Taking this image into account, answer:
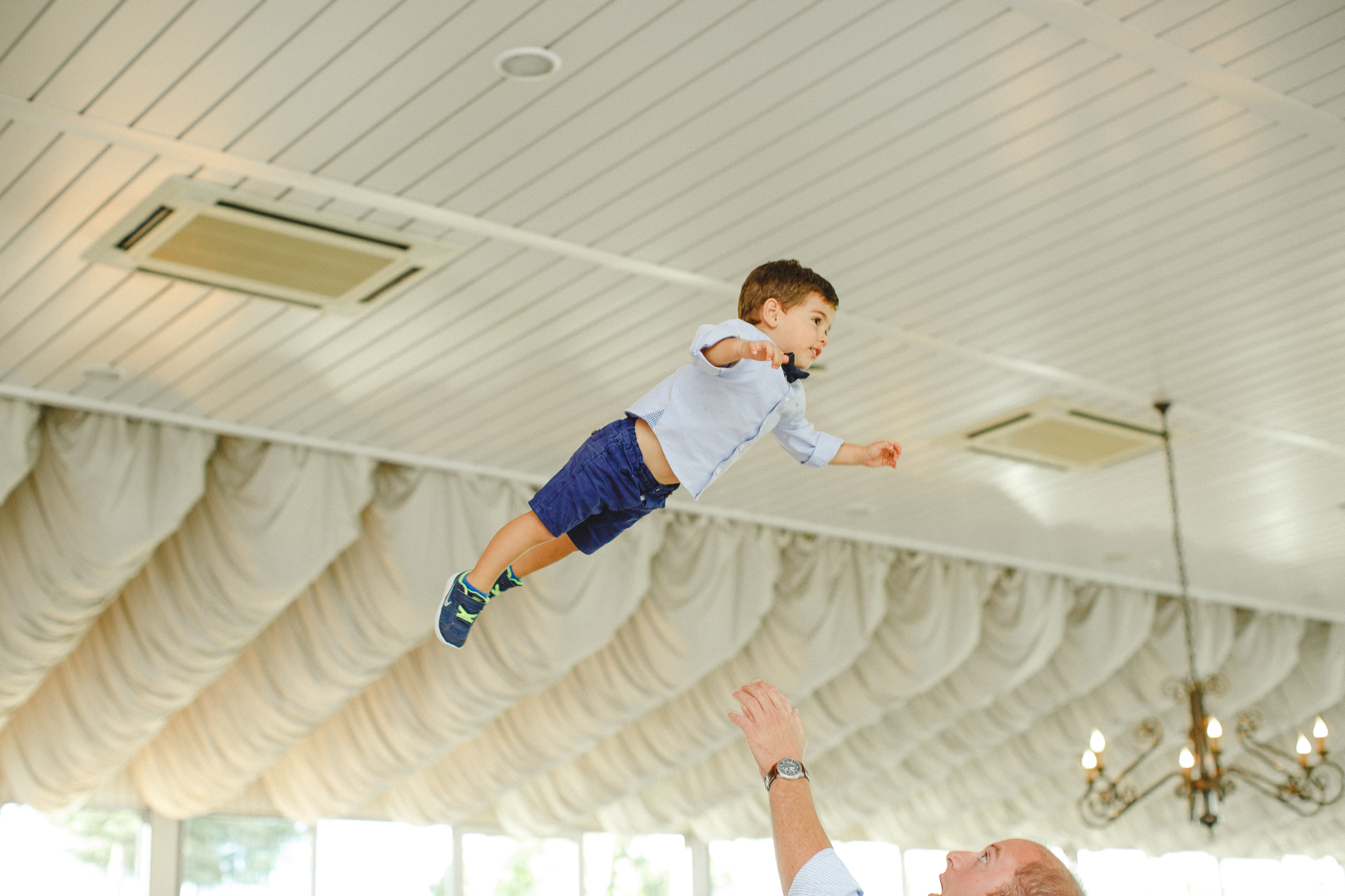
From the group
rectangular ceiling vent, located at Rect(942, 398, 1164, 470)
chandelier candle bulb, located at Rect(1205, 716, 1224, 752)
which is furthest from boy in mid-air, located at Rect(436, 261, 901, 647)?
chandelier candle bulb, located at Rect(1205, 716, 1224, 752)

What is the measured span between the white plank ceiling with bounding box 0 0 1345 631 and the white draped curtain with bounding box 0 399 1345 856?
383mm

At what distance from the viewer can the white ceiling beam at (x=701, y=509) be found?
18.6 ft

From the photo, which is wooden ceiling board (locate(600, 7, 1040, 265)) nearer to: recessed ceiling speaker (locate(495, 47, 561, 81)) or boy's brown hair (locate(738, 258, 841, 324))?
recessed ceiling speaker (locate(495, 47, 561, 81))

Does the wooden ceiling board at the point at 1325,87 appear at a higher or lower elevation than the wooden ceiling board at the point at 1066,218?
lower

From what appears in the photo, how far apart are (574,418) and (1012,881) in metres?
4.08

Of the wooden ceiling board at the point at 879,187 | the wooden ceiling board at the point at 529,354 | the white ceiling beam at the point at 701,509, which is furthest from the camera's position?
the white ceiling beam at the point at 701,509

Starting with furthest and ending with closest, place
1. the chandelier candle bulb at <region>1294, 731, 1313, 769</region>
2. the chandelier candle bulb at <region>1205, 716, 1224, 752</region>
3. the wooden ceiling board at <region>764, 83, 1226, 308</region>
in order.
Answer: the chandelier candle bulb at <region>1294, 731, 1313, 769</region>
the chandelier candle bulb at <region>1205, 716, 1224, 752</region>
the wooden ceiling board at <region>764, 83, 1226, 308</region>

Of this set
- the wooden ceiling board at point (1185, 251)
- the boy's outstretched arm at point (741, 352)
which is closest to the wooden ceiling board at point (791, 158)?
the wooden ceiling board at point (1185, 251)

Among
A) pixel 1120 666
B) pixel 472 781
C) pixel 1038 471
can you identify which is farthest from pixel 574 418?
pixel 1120 666

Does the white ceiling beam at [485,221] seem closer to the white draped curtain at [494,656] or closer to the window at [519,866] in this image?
the white draped curtain at [494,656]

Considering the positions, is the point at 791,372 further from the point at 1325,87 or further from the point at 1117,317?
the point at 1117,317

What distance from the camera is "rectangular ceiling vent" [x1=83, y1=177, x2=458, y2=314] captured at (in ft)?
13.4

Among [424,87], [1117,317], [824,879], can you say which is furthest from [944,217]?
[824,879]

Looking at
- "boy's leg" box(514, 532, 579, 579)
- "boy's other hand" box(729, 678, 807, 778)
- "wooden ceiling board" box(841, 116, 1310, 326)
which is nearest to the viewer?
"boy's other hand" box(729, 678, 807, 778)
